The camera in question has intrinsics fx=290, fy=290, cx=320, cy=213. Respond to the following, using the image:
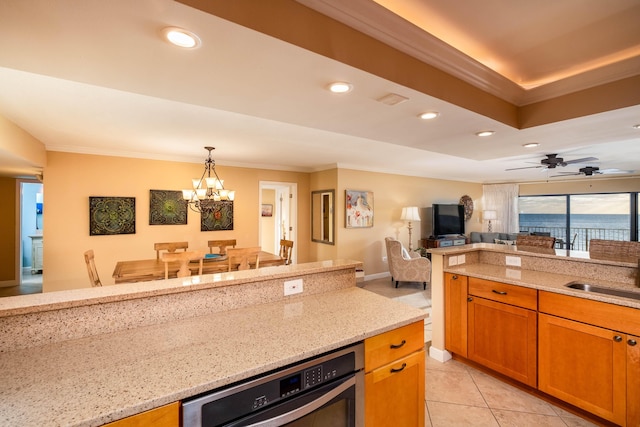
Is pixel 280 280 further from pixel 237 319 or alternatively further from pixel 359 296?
pixel 359 296

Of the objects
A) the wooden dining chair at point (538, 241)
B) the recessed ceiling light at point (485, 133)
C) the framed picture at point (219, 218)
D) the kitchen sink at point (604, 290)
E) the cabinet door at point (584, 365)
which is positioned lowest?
the cabinet door at point (584, 365)

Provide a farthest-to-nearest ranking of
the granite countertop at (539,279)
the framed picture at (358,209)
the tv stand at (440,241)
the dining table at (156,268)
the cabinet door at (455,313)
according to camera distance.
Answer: the tv stand at (440,241)
the framed picture at (358,209)
the dining table at (156,268)
the cabinet door at (455,313)
the granite countertop at (539,279)

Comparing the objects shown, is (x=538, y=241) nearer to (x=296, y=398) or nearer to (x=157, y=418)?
(x=296, y=398)

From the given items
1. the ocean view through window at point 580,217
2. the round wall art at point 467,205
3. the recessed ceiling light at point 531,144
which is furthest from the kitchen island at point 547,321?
the ocean view through window at point 580,217

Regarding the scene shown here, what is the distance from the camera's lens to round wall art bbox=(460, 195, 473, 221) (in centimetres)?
819

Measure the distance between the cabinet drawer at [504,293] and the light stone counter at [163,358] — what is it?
4.15 ft

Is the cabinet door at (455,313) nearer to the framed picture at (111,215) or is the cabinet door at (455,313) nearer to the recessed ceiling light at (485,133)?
the recessed ceiling light at (485,133)

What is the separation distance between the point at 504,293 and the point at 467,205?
658cm

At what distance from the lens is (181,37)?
1.12m

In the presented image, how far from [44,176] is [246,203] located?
2.83m

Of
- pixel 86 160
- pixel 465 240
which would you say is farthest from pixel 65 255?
pixel 465 240

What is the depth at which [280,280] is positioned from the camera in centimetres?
171

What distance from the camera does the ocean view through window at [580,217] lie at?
7.04 meters

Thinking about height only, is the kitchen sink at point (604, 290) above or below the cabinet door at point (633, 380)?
above
